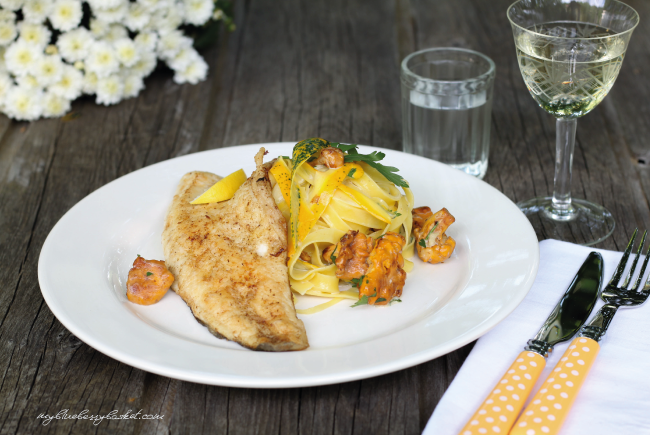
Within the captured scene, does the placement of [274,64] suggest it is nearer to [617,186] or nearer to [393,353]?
[617,186]

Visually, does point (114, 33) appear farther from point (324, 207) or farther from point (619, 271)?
point (619, 271)

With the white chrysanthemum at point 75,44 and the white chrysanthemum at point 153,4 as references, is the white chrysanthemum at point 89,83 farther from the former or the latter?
the white chrysanthemum at point 153,4

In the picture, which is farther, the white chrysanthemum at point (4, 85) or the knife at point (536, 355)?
the white chrysanthemum at point (4, 85)

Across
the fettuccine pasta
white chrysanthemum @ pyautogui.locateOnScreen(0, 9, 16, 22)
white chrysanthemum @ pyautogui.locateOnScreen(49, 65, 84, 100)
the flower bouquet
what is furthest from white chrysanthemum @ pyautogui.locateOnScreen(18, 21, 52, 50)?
the fettuccine pasta

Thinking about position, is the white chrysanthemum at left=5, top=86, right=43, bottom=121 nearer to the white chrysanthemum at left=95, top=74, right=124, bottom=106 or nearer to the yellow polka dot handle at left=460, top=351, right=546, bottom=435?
the white chrysanthemum at left=95, top=74, right=124, bottom=106

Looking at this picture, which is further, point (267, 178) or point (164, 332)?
point (267, 178)

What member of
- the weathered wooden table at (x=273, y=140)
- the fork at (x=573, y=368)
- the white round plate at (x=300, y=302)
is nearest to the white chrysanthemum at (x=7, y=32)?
the weathered wooden table at (x=273, y=140)

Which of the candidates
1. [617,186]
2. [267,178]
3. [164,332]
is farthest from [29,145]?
[617,186]
